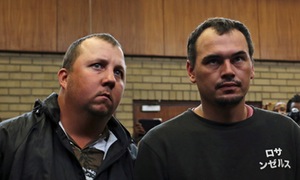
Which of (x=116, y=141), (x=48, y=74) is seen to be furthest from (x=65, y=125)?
(x=48, y=74)

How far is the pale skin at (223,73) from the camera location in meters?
1.71

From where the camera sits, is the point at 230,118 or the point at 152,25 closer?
the point at 230,118

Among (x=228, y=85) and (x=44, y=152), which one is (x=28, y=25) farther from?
(x=228, y=85)

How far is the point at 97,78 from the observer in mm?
1960

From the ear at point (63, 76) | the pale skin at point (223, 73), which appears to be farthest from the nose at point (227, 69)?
the ear at point (63, 76)

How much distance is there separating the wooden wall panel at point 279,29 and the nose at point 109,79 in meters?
5.12

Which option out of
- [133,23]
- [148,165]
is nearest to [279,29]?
[133,23]

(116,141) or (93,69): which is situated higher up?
(93,69)

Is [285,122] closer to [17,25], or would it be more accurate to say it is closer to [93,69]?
[93,69]

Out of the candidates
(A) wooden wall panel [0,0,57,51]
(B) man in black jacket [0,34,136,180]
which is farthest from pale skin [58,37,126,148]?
Answer: (A) wooden wall panel [0,0,57,51]

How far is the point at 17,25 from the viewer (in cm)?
574

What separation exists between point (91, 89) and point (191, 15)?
15.5ft

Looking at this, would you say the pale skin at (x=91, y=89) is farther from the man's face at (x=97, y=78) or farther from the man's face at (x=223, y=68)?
the man's face at (x=223, y=68)

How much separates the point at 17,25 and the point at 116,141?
163 inches
